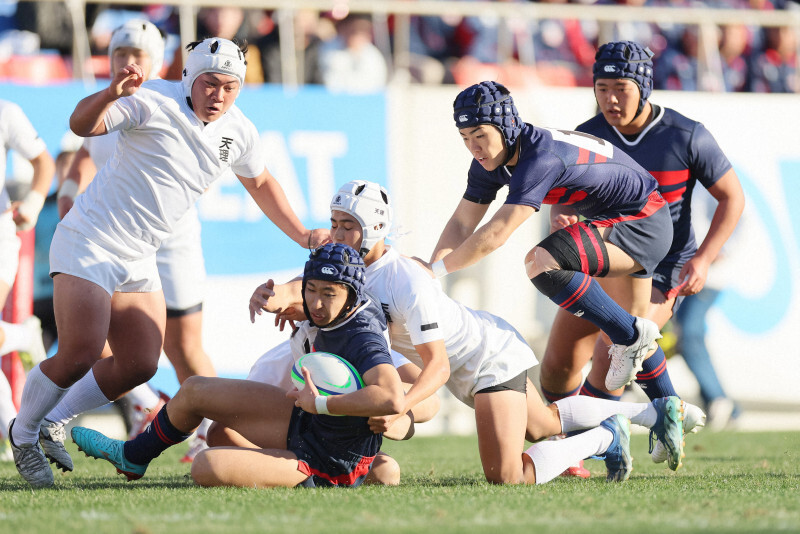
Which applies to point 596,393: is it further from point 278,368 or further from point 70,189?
point 70,189

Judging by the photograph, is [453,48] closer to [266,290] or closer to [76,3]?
[76,3]

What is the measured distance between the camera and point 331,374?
5.12m

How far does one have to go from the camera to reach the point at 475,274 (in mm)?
10656

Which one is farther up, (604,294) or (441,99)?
(441,99)

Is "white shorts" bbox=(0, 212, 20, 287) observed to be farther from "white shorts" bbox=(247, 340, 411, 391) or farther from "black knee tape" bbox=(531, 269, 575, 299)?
"black knee tape" bbox=(531, 269, 575, 299)

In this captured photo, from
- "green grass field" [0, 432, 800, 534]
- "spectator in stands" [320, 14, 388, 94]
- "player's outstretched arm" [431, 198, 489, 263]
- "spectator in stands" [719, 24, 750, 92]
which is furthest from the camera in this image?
"spectator in stands" [719, 24, 750, 92]

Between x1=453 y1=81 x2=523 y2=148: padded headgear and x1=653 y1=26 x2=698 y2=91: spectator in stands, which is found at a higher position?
x1=653 y1=26 x2=698 y2=91: spectator in stands

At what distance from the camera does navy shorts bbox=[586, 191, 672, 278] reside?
640 centimetres

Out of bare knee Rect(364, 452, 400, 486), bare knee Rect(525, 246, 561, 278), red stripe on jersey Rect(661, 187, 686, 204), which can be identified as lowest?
bare knee Rect(364, 452, 400, 486)

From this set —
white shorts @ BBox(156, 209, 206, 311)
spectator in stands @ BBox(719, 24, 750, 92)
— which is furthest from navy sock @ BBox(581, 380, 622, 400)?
spectator in stands @ BBox(719, 24, 750, 92)

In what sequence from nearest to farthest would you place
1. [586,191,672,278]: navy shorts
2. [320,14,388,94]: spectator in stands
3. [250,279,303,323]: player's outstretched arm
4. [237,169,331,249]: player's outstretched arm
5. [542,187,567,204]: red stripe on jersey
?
[250,279,303,323]: player's outstretched arm → [542,187,567,204]: red stripe on jersey → [237,169,331,249]: player's outstretched arm → [586,191,672,278]: navy shorts → [320,14,388,94]: spectator in stands

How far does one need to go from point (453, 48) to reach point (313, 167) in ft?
10.1

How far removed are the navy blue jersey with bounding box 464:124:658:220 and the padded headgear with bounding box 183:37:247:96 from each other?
1.58 metres

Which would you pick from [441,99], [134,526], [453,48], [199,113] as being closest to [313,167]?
[441,99]
